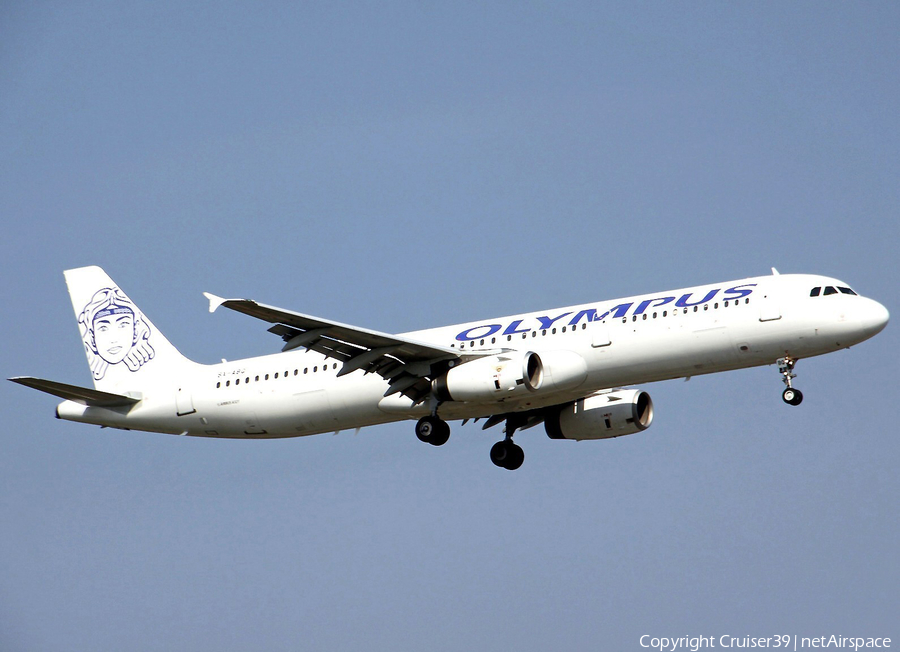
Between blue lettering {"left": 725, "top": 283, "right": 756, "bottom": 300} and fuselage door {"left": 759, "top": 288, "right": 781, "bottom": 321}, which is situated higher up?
blue lettering {"left": 725, "top": 283, "right": 756, "bottom": 300}

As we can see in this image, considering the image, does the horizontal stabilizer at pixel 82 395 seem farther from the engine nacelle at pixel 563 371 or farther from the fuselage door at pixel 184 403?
the engine nacelle at pixel 563 371

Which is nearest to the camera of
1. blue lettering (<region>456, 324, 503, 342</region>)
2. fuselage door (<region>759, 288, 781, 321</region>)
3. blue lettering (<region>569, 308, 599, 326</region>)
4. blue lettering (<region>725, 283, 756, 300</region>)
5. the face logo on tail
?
fuselage door (<region>759, 288, 781, 321</region>)

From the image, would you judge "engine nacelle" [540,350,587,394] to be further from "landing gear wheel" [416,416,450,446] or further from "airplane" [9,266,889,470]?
"landing gear wheel" [416,416,450,446]

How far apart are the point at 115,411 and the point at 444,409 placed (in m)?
12.6

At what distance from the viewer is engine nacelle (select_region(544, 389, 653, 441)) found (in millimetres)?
42750

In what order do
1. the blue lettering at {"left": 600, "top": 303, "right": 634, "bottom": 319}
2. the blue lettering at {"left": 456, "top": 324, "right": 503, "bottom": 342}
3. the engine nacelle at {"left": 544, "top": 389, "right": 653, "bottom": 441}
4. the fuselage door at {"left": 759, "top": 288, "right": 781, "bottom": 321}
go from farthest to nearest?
the engine nacelle at {"left": 544, "top": 389, "right": 653, "bottom": 441} < the blue lettering at {"left": 456, "top": 324, "right": 503, "bottom": 342} < the blue lettering at {"left": 600, "top": 303, "right": 634, "bottom": 319} < the fuselage door at {"left": 759, "top": 288, "right": 781, "bottom": 321}

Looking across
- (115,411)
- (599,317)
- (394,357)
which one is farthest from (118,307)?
(599,317)

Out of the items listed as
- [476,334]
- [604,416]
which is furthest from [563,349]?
[604,416]

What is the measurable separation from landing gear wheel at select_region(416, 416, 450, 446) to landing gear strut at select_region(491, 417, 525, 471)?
4.20 metres

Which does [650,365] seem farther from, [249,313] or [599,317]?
[249,313]

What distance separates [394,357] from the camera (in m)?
39.2

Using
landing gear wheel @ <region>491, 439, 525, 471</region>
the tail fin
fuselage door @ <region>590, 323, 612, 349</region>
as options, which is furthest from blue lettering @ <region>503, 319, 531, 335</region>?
the tail fin

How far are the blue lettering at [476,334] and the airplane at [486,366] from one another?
7cm

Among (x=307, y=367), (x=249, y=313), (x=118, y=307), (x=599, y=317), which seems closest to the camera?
(x=249, y=313)
